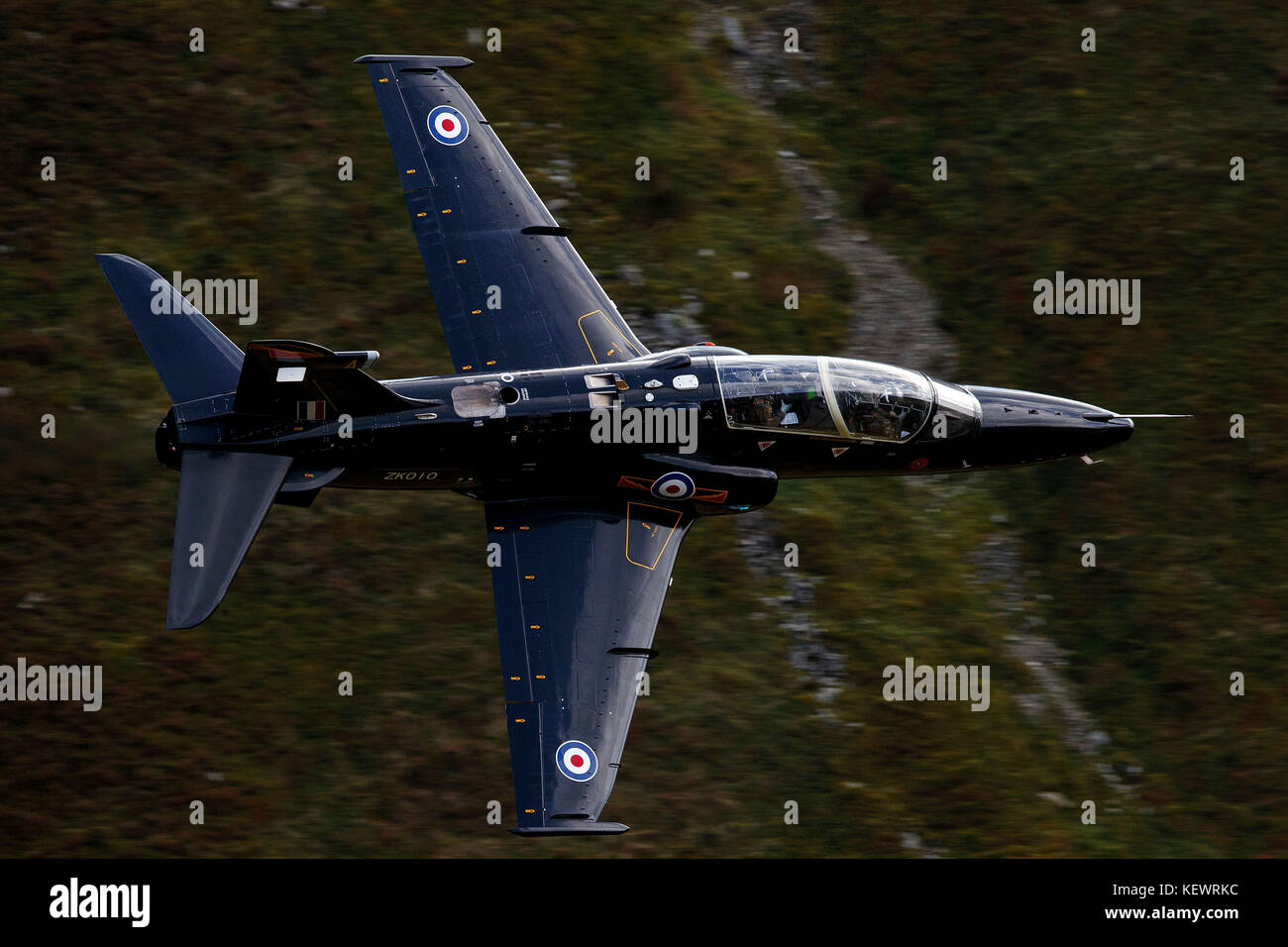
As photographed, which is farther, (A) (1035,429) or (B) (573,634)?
(A) (1035,429)

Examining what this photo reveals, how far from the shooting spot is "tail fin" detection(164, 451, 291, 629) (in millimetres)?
18406

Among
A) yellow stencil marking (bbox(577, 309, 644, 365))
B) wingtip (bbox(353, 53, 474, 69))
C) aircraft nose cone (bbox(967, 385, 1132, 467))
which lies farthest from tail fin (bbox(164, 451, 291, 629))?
aircraft nose cone (bbox(967, 385, 1132, 467))

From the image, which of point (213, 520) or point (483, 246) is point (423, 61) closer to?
point (483, 246)

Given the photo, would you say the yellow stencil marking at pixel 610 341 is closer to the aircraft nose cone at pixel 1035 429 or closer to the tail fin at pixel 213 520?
the tail fin at pixel 213 520

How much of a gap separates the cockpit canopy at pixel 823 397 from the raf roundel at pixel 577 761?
17.2ft

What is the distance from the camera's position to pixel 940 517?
2520 cm

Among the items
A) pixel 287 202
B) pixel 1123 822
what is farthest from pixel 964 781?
pixel 287 202

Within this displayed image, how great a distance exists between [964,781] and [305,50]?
711 inches

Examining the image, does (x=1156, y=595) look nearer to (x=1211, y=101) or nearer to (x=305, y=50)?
(x=1211, y=101)

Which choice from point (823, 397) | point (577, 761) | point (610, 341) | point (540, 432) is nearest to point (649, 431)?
point (540, 432)

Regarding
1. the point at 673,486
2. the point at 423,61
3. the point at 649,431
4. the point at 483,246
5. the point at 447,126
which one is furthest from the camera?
the point at 423,61

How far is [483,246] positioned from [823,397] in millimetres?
5953

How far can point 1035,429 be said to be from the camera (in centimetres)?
2203

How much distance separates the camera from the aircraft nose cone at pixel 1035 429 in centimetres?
2200
